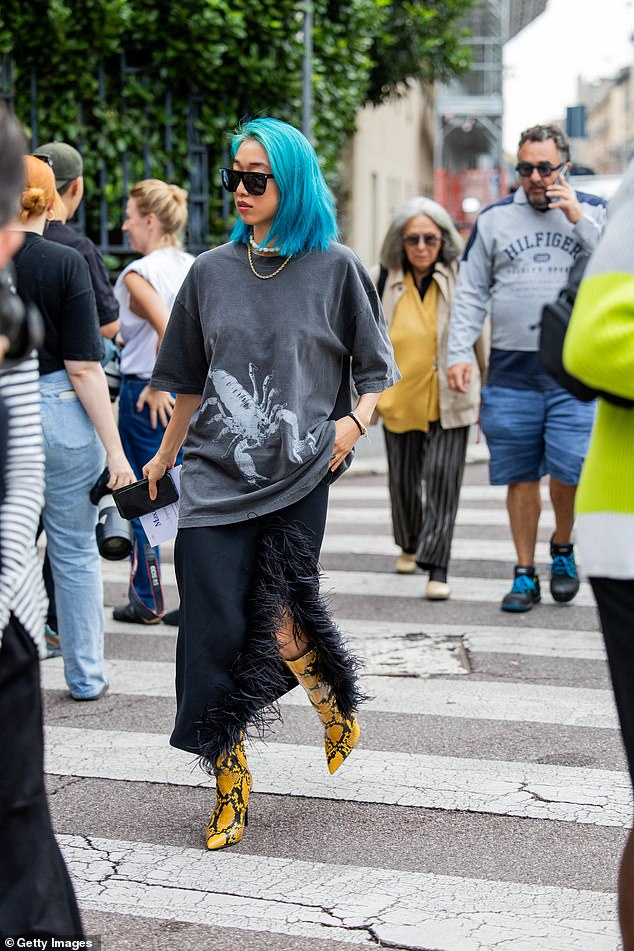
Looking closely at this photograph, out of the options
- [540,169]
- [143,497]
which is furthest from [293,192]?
[540,169]

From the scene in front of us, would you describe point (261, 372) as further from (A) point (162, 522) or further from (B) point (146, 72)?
(B) point (146, 72)

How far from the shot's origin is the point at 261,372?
12.1ft

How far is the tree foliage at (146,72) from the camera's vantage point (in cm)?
988

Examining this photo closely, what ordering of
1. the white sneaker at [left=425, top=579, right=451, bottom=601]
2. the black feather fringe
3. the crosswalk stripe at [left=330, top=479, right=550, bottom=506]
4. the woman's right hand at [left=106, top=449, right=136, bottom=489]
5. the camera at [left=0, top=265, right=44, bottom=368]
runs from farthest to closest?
the crosswalk stripe at [left=330, top=479, right=550, bottom=506], the white sneaker at [left=425, top=579, right=451, bottom=601], the woman's right hand at [left=106, top=449, right=136, bottom=489], the black feather fringe, the camera at [left=0, top=265, right=44, bottom=368]

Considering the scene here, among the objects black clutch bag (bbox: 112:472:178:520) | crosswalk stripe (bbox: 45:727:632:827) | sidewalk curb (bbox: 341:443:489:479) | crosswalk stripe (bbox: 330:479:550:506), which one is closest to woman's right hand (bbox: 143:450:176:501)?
black clutch bag (bbox: 112:472:178:520)

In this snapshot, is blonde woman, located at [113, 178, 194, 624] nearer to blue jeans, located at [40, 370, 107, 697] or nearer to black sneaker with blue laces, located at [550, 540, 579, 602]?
blue jeans, located at [40, 370, 107, 697]

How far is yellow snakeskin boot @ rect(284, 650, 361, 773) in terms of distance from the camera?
3855mm

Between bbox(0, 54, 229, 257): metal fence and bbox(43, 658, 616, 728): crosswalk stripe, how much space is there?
545 cm

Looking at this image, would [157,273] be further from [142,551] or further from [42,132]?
[42,132]

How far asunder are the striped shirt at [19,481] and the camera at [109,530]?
8.72 ft

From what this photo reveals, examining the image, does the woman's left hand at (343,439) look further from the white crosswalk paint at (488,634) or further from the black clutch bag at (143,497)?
the white crosswalk paint at (488,634)

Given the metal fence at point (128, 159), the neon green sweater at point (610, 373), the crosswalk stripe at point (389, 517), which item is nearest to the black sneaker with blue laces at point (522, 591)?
the crosswalk stripe at point (389, 517)

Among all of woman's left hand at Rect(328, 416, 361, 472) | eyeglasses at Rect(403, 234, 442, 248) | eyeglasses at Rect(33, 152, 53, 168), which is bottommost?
woman's left hand at Rect(328, 416, 361, 472)

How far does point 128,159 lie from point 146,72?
0.71 meters
